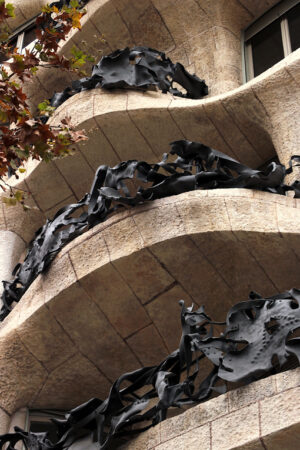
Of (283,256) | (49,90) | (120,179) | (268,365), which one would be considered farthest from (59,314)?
(49,90)

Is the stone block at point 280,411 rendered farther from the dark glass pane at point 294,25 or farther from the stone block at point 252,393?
the dark glass pane at point 294,25

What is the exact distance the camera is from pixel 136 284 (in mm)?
10023

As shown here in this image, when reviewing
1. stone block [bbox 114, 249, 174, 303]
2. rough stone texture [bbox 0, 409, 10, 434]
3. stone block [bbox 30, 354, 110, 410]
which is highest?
stone block [bbox 114, 249, 174, 303]

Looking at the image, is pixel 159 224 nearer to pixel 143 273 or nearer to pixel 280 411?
pixel 143 273

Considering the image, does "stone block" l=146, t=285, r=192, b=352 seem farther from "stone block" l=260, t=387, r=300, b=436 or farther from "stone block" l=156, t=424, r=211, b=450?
"stone block" l=260, t=387, r=300, b=436

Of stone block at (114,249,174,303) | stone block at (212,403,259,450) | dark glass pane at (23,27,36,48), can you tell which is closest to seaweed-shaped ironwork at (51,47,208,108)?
stone block at (114,249,174,303)

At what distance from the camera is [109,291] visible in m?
10.1

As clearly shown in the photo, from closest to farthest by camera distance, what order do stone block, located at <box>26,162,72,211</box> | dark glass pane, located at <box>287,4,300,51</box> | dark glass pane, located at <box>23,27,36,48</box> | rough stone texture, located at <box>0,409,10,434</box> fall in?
rough stone texture, located at <box>0,409,10,434</box> < stone block, located at <box>26,162,72,211</box> < dark glass pane, located at <box>287,4,300,51</box> < dark glass pane, located at <box>23,27,36,48</box>

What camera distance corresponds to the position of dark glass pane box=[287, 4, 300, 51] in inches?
559

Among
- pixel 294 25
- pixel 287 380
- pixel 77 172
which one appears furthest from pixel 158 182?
pixel 294 25

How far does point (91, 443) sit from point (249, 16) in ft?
28.6

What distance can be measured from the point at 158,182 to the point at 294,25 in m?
5.16

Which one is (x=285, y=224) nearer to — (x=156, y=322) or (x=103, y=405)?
(x=156, y=322)

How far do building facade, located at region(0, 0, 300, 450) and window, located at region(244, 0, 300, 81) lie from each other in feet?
0.17
